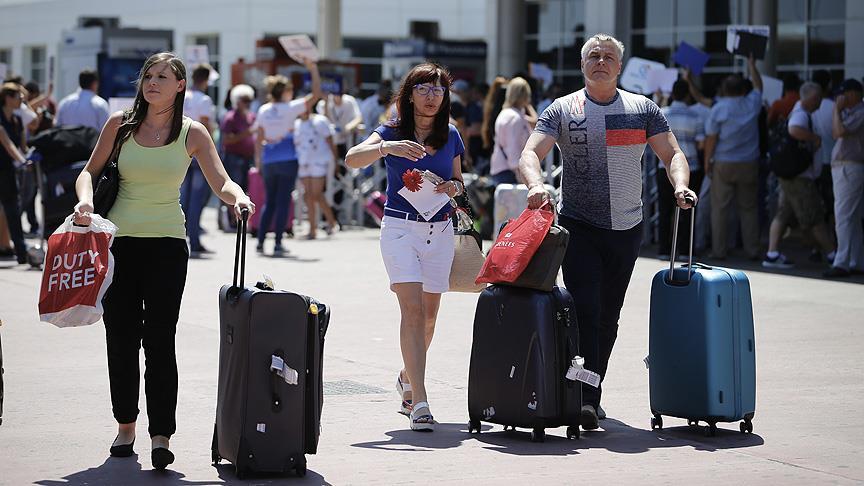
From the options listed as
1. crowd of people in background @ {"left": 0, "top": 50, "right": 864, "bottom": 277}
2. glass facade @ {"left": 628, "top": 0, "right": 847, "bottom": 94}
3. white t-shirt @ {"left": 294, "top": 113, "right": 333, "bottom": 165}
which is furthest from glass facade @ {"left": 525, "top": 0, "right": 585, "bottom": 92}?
white t-shirt @ {"left": 294, "top": 113, "right": 333, "bottom": 165}

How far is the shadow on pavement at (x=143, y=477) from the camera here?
621cm

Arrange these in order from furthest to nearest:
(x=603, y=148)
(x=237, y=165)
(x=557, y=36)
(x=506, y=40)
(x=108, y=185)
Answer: (x=557, y=36) < (x=506, y=40) < (x=237, y=165) < (x=603, y=148) < (x=108, y=185)

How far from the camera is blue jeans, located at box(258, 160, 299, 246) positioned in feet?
57.0

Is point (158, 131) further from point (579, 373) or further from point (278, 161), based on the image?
point (278, 161)

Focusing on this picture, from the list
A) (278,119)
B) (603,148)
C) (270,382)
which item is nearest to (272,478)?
(270,382)

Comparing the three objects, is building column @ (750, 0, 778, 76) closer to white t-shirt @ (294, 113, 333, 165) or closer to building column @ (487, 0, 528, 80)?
building column @ (487, 0, 528, 80)

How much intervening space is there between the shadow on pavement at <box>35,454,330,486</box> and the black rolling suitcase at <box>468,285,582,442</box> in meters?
1.14

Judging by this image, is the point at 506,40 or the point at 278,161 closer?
the point at 278,161

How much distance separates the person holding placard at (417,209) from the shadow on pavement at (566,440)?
23 centimetres

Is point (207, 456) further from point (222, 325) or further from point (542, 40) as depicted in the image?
point (542, 40)

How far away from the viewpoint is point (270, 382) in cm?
628

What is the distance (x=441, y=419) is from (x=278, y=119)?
1019cm

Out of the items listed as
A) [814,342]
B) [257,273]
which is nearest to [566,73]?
[257,273]

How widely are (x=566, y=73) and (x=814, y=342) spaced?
68.7 ft
